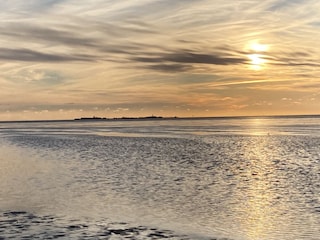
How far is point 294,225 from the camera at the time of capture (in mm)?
17578

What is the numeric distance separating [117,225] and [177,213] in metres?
3.37

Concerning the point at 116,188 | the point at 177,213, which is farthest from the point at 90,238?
the point at 116,188

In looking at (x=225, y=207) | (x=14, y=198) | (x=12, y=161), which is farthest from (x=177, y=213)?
(x=12, y=161)

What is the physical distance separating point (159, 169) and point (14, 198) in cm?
1519

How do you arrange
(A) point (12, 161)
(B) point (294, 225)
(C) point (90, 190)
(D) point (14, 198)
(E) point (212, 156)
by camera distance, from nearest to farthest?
(B) point (294, 225), (D) point (14, 198), (C) point (90, 190), (A) point (12, 161), (E) point (212, 156)

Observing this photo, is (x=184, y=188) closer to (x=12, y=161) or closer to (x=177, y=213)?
(x=177, y=213)

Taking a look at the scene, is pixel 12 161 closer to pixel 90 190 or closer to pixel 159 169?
pixel 159 169

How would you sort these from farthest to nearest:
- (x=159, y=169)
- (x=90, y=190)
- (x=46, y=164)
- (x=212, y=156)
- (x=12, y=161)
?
1. (x=212, y=156)
2. (x=12, y=161)
3. (x=46, y=164)
4. (x=159, y=169)
5. (x=90, y=190)

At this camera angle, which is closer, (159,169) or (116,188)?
(116,188)

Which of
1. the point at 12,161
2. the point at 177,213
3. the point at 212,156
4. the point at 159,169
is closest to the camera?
the point at 177,213

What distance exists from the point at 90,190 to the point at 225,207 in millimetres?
9140

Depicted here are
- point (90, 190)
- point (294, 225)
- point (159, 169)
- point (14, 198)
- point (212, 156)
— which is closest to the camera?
point (294, 225)

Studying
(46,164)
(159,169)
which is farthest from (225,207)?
(46,164)

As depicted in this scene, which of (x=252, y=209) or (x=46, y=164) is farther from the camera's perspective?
(x=46, y=164)
